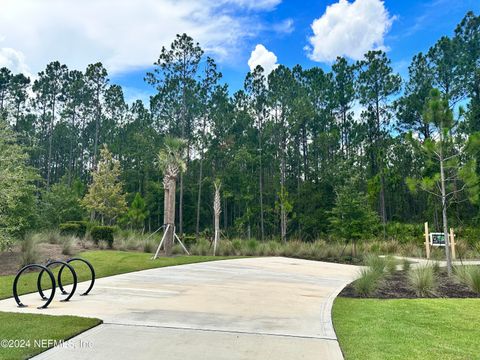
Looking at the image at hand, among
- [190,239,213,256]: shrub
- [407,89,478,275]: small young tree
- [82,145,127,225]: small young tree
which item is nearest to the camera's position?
[407,89,478,275]: small young tree

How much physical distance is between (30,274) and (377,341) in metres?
8.14

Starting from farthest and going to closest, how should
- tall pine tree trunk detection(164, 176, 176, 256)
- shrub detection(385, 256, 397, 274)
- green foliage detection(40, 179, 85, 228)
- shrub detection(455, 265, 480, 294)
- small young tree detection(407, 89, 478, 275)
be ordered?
green foliage detection(40, 179, 85, 228) → tall pine tree trunk detection(164, 176, 176, 256) → shrub detection(385, 256, 397, 274) → small young tree detection(407, 89, 478, 275) → shrub detection(455, 265, 480, 294)

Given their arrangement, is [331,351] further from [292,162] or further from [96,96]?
[96,96]

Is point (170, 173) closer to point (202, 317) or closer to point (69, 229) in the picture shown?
point (69, 229)

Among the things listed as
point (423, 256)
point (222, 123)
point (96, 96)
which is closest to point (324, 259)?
point (423, 256)

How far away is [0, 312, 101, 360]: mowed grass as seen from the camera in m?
3.67

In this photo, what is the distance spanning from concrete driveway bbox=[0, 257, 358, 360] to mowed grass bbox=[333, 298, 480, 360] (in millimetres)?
259

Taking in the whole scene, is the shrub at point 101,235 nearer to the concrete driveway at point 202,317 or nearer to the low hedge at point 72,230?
the low hedge at point 72,230

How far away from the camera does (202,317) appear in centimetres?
518

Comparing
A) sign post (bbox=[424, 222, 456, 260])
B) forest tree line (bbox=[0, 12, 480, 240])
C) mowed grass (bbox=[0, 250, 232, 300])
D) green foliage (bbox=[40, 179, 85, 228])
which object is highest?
forest tree line (bbox=[0, 12, 480, 240])

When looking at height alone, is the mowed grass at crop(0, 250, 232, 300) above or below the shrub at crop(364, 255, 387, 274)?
below

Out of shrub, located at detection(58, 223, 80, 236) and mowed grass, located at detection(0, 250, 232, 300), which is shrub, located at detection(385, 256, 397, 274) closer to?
mowed grass, located at detection(0, 250, 232, 300)

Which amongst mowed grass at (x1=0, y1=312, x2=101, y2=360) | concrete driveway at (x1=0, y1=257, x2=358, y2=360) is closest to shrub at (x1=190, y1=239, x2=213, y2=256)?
concrete driveway at (x1=0, y1=257, x2=358, y2=360)

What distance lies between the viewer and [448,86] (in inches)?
1202
